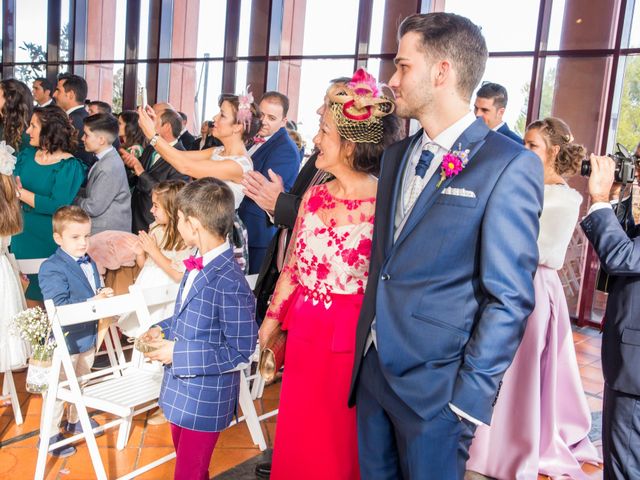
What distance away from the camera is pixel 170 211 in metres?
3.69

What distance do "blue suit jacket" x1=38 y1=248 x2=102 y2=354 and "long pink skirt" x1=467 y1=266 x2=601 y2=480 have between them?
2.05 meters

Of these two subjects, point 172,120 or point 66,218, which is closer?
point 66,218

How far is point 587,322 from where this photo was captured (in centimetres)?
689

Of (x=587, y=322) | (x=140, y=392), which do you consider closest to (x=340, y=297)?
(x=140, y=392)

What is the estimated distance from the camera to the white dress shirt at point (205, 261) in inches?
97.0

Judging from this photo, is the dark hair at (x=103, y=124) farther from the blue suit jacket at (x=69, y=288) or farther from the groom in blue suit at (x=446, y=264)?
the groom in blue suit at (x=446, y=264)

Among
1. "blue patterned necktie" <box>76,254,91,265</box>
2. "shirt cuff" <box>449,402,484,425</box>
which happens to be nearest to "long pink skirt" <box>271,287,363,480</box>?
"shirt cuff" <box>449,402,484,425</box>

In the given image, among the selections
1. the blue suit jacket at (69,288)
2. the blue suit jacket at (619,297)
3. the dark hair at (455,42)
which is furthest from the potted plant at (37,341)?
the blue suit jacket at (619,297)

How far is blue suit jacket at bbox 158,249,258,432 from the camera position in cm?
238

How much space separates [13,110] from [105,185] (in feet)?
3.61

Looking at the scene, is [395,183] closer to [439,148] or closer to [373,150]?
[439,148]

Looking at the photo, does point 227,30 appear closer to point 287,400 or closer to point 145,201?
point 145,201

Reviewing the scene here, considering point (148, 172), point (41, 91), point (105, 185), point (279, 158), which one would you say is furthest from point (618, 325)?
point (41, 91)

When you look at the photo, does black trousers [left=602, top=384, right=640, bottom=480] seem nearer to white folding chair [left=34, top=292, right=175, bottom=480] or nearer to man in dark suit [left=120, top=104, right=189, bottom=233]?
white folding chair [left=34, top=292, right=175, bottom=480]
